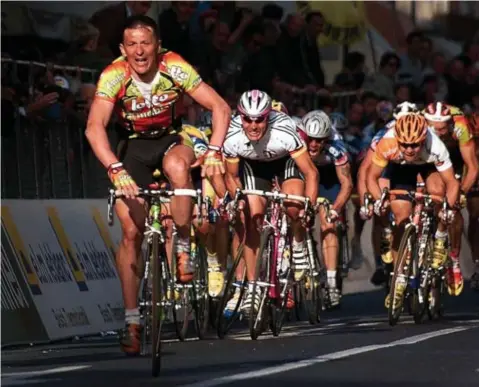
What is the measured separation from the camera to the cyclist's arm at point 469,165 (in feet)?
56.8

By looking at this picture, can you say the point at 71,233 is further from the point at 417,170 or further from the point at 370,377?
the point at 370,377

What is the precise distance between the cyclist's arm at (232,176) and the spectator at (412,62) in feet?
32.1

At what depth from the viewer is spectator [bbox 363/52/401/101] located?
75.7ft

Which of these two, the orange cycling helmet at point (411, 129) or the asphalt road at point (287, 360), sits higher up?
the orange cycling helmet at point (411, 129)

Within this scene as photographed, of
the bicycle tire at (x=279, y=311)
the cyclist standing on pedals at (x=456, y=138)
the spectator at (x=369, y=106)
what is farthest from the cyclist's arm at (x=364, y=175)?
the spectator at (x=369, y=106)

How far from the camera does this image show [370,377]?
9.45 metres

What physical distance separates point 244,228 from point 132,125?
8.07 ft

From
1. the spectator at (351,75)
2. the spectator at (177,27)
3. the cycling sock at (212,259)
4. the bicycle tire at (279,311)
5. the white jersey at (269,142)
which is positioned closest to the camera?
the bicycle tire at (279,311)

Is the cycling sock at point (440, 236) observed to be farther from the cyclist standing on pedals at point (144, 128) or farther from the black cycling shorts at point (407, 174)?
the cyclist standing on pedals at point (144, 128)

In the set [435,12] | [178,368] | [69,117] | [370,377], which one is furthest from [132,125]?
[435,12]

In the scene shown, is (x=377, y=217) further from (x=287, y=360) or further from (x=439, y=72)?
(x=287, y=360)

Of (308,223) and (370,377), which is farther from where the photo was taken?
(308,223)

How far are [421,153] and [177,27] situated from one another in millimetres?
3969

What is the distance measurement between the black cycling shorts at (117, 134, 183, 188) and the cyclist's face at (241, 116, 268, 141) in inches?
98.0
